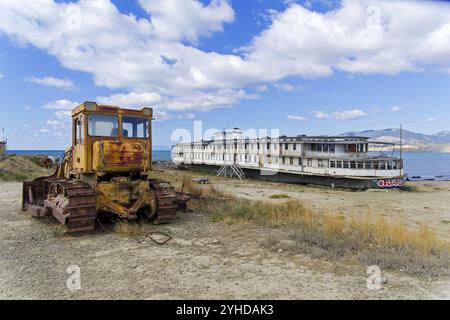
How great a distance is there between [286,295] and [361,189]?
30.2m

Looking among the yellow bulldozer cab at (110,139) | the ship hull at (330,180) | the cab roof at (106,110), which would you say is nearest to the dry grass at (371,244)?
the yellow bulldozer cab at (110,139)

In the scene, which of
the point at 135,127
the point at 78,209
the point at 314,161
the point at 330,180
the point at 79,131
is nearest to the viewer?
the point at 78,209

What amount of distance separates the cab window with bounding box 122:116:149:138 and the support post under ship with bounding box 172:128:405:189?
1051 inches

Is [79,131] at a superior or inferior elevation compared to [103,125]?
inferior

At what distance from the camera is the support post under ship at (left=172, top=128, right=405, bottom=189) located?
3316 centimetres

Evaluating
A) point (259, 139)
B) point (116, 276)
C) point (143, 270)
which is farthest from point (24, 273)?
point (259, 139)

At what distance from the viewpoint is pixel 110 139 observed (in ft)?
32.9

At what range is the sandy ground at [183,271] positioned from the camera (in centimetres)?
509

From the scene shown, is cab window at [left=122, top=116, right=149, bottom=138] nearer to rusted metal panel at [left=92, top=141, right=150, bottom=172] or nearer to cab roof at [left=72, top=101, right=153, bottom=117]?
cab roof at [left=72, top=101, right=153, bottom=117]

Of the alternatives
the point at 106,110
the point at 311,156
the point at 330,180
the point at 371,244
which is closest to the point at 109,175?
the point at 106,110

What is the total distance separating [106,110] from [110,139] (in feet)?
2.74

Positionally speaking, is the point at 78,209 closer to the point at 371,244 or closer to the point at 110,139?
the point at 110,139

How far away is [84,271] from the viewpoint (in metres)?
6.14

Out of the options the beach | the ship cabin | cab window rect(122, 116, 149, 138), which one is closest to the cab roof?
cab window rect(122, 116, 149, 138)
